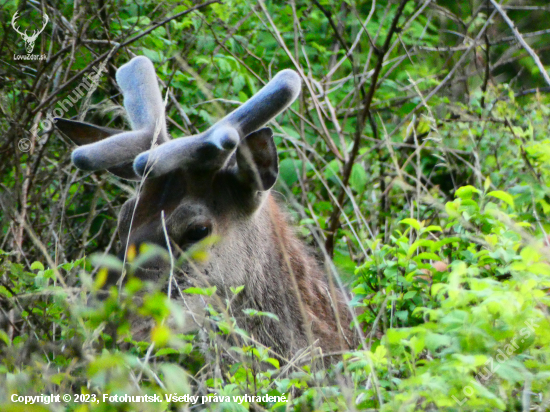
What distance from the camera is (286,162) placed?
5695 mm

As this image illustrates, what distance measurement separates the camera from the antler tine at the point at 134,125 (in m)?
3.79

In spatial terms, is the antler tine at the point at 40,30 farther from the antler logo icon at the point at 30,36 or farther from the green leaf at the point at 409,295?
the green leaf at the point at 409,295

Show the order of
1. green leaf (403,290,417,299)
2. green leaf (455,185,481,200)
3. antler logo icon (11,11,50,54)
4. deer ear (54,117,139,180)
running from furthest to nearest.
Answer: antler logo icon (11,11,50,54) → deer ear (54,117,139,180) → green leaf (455,185,481,200) → green leaf (403,290,417,299)

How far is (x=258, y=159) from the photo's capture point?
385 centimetres

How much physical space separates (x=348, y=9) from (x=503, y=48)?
2.73 meters

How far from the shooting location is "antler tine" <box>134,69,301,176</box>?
11.9ft

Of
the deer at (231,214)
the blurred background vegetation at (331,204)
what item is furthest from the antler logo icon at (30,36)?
the deer at (231,214)

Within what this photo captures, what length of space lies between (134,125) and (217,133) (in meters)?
0.89

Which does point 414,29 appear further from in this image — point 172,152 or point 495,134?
point 172,152

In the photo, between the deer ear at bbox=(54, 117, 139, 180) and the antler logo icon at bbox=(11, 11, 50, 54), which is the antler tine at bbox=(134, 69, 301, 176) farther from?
the antler logo icon at bbox=(11, 11, 50, 54)

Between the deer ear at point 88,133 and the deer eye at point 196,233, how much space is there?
75 cm

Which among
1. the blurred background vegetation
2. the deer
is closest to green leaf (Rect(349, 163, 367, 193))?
the blurred background vegetation

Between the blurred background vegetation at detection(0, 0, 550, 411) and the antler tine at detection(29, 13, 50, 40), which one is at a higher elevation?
the antler tine at detection(29, 13, 50, 40)

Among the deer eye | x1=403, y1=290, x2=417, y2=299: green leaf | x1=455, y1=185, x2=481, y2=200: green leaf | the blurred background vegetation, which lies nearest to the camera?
the blurred background vegetation
